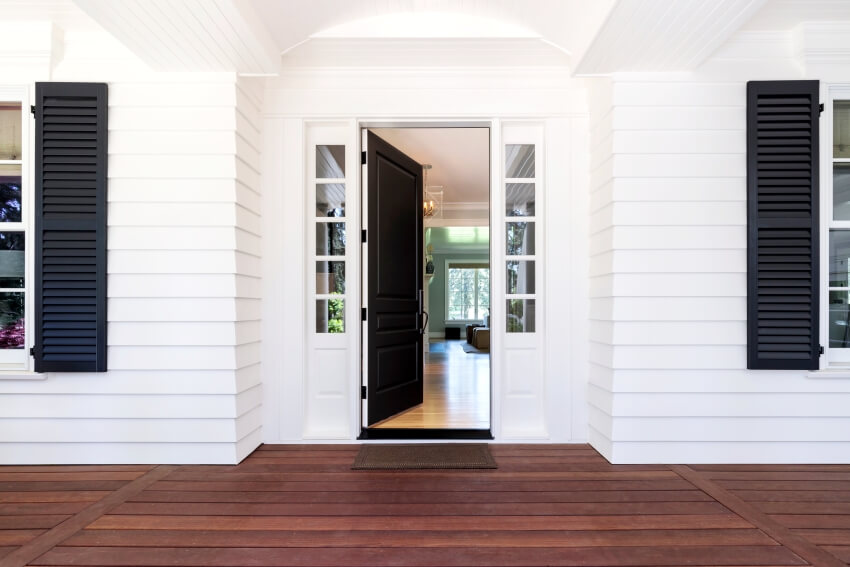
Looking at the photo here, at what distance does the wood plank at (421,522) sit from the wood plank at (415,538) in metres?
0.04

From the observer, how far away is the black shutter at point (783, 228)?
2.73 meters

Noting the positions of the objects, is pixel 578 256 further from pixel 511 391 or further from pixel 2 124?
pixel 2 124

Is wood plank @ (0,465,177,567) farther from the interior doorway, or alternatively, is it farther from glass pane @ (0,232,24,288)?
glass pane @ (0,232,24,288)

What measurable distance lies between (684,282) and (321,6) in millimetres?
2761

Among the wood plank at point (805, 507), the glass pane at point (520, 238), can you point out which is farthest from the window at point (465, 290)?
the wood plank at point (805, 507)

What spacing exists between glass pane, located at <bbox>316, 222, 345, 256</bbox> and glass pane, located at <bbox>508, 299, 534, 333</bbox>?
4.24 feet

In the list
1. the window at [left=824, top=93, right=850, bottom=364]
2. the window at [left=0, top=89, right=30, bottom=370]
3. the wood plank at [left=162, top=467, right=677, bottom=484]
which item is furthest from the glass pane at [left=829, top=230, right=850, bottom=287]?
the window at [left=0, top=89, right=30, bottom=370]

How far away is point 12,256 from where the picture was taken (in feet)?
9.27

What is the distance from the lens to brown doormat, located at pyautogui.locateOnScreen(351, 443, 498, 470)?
2.74 meters

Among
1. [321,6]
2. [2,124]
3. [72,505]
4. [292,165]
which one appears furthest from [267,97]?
[72,505]

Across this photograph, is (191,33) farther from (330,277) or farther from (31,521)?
(31,521)

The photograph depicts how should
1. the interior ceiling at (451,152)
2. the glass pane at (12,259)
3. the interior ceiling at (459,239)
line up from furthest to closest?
1. the interior ceiling at (459,239)
2. the interior ceiling at (451,152)
3. the glass pane at (12,259)

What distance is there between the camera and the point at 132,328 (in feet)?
9.10

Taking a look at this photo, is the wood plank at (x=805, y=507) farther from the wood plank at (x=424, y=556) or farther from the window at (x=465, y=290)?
the window at (x=465, y=290)
